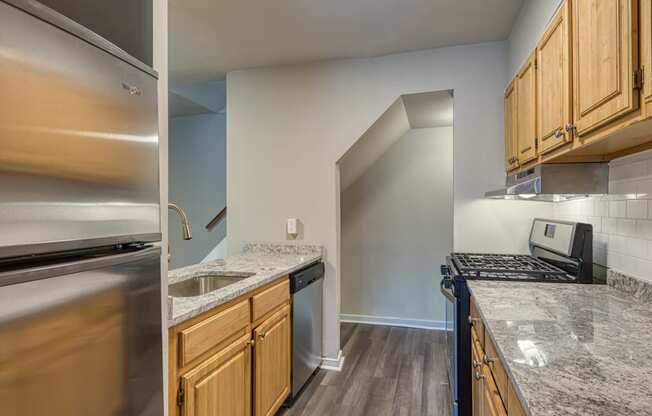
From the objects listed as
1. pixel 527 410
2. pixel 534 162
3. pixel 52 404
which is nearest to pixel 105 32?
pixel 52 404

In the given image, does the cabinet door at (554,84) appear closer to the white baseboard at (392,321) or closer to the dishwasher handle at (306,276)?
the dishwasher handle at (306,276)

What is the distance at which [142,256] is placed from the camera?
3.14 ft

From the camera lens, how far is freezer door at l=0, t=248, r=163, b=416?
2.11 feet

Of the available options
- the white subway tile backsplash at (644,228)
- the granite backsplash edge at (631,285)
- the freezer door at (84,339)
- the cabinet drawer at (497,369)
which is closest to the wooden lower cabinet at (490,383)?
the cabinet drawer at (497,369)

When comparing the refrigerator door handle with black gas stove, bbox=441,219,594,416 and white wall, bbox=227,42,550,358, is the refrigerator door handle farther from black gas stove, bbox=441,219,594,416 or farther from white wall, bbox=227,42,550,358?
white wall, bbox=227,42,550,358

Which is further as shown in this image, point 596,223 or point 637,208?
point 596,223

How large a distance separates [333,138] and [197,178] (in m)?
2.50

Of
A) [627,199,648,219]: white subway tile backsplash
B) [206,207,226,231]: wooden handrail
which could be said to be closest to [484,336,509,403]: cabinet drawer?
[627,199,648,219]: white subway tile backsplash

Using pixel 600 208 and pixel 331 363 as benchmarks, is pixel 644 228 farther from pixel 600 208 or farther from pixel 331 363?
pixel 331 363

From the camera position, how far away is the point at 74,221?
2.48ft

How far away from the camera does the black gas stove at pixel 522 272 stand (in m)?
1.70

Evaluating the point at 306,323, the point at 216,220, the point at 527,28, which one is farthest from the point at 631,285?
the point at 216,220

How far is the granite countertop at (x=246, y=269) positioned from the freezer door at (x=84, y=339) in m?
0.25

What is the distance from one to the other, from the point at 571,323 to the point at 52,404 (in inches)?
56.1
